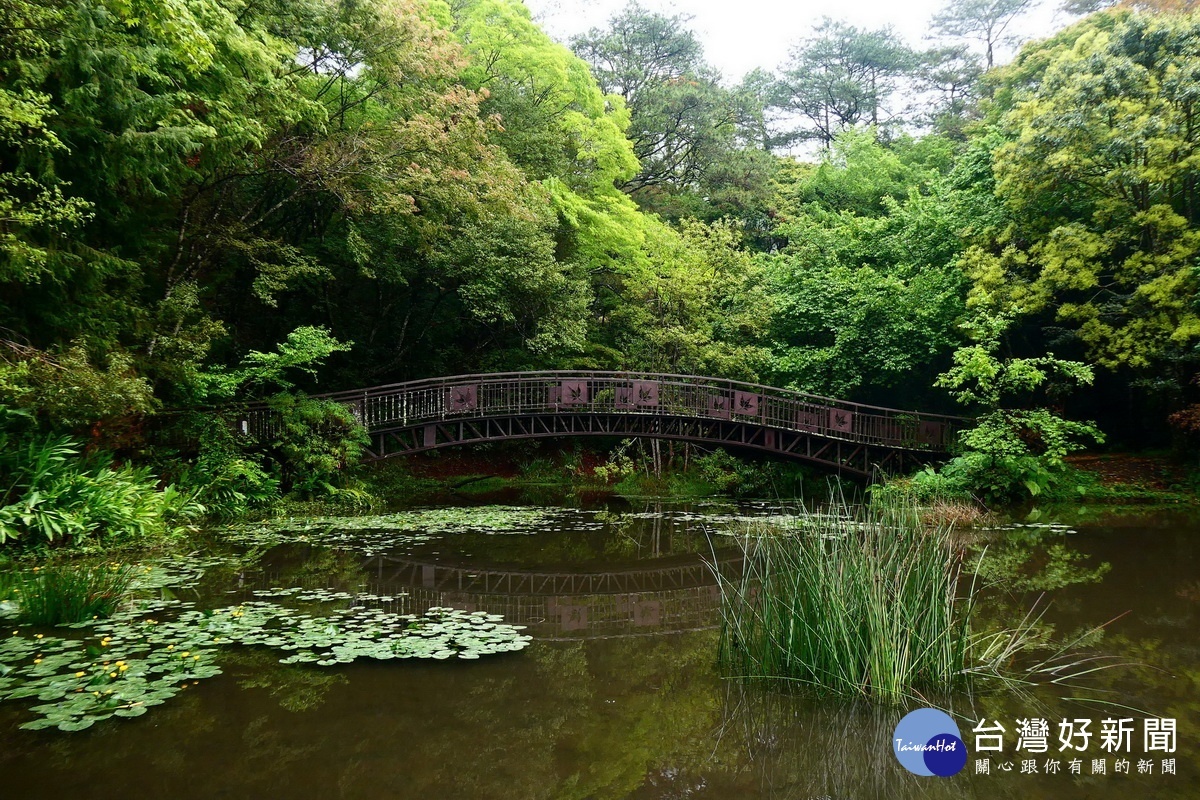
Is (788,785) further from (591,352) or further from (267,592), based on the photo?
(591,352)

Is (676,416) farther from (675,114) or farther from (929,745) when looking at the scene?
(675,114)

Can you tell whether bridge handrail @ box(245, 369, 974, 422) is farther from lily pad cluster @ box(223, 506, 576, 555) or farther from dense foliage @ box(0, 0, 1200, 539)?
lily pad cluster @ box(223, 506, 576, 555)

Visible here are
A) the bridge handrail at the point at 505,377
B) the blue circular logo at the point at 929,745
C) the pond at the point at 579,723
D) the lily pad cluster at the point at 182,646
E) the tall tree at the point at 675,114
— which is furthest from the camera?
the tall tree at the point at 675,114

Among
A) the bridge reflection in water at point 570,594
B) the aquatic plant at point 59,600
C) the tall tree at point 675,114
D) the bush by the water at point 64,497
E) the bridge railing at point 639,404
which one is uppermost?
the tall tree at point 675,114

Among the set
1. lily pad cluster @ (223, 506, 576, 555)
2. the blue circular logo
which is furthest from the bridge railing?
the blue circular logo

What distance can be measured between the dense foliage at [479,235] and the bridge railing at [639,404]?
115 cm

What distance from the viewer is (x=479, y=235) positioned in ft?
45.7

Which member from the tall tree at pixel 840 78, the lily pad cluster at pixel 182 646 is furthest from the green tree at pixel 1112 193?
the tall tree at pixel 840 78

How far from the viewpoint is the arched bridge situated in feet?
41.5

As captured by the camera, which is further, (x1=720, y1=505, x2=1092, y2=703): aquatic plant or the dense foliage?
the dense foliage

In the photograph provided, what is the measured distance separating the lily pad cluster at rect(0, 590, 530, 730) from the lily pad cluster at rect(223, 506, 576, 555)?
2.60 m

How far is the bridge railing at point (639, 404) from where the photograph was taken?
40.4 ft

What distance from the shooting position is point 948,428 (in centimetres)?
1406

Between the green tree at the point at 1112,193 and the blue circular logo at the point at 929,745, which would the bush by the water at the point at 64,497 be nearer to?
the blue circular logo at the point at 929,745
